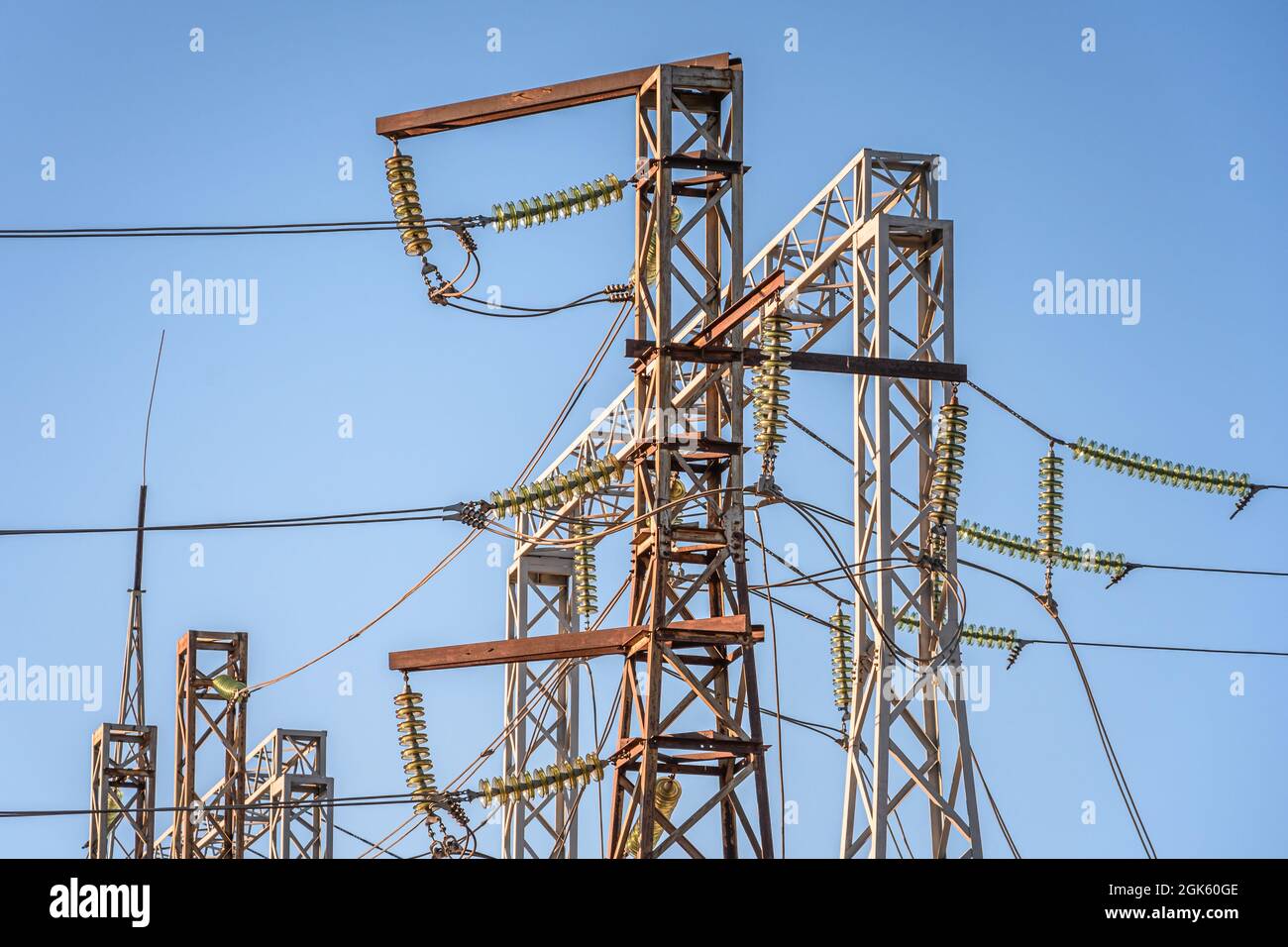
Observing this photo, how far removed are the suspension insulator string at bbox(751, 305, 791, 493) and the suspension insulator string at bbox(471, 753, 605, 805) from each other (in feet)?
8.54

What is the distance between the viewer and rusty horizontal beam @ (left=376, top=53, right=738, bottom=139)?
16.5 meters

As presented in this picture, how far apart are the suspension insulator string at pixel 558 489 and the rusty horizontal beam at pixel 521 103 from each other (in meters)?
2.63

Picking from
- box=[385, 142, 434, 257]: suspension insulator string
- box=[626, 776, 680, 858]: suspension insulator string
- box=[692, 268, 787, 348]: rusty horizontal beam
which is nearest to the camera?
box=[692, 268, 787, 348]: rusty horizontal beam

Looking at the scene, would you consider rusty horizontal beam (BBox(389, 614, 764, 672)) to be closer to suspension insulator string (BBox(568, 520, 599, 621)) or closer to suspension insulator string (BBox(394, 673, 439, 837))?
suspension insulator string (BBox(394, 673, 439, 837))

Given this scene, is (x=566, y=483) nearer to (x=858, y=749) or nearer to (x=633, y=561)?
(x=633, y=561)

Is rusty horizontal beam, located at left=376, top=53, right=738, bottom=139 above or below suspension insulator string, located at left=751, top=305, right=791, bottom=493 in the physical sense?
above

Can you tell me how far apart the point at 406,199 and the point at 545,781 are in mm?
4577

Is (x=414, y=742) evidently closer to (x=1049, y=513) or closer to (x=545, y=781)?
(x=545, y=781)

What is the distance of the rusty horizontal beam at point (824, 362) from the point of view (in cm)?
1576

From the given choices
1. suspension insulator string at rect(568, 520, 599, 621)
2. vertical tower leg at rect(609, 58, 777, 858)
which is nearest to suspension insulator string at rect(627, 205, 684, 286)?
vertical tower leg at rect(609, 58, 777, 858)

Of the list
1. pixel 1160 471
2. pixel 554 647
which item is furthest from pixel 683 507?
pixel 1160 471
